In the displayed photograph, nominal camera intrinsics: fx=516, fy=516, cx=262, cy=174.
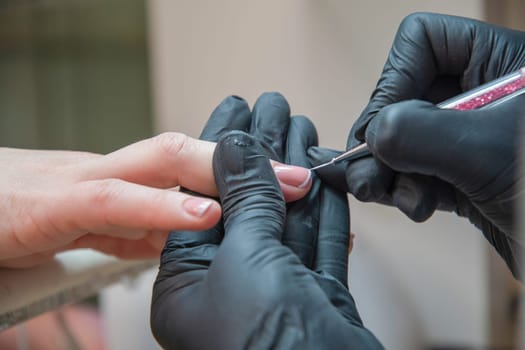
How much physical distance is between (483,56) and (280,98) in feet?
0.81

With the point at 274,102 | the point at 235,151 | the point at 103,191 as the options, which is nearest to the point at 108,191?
the point at 103,191

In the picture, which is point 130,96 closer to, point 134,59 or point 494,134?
point 134,59

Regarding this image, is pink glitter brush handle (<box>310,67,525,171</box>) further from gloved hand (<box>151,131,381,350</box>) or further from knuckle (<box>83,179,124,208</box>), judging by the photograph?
knuckle (<box>83,179,124,208</box>)

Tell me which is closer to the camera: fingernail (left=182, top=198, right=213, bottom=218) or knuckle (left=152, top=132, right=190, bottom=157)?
fingernail (left=182, top=198, right=213, bottom=218)

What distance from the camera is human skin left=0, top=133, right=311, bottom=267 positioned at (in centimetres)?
52

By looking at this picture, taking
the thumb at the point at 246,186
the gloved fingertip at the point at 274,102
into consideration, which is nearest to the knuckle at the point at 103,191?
the thumb at the point at 246,186

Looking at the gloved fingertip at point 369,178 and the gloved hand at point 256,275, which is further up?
the gloved fingertip at point 369,178

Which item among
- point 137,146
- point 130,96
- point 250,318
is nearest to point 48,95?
point 130,96

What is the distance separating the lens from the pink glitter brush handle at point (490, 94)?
53 cm

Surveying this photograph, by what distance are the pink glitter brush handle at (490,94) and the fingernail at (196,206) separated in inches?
10.3

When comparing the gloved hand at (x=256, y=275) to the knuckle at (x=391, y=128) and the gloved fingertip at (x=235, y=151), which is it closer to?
the gloved fingertip at (x=235, y=151)

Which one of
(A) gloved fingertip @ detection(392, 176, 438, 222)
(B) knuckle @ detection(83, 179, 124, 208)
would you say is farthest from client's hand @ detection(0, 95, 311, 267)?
(A) gloved fingertip @ detection(392, 176, 438, 222)

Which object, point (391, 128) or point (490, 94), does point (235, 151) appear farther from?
point (490, 94)

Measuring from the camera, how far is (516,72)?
543 mm
